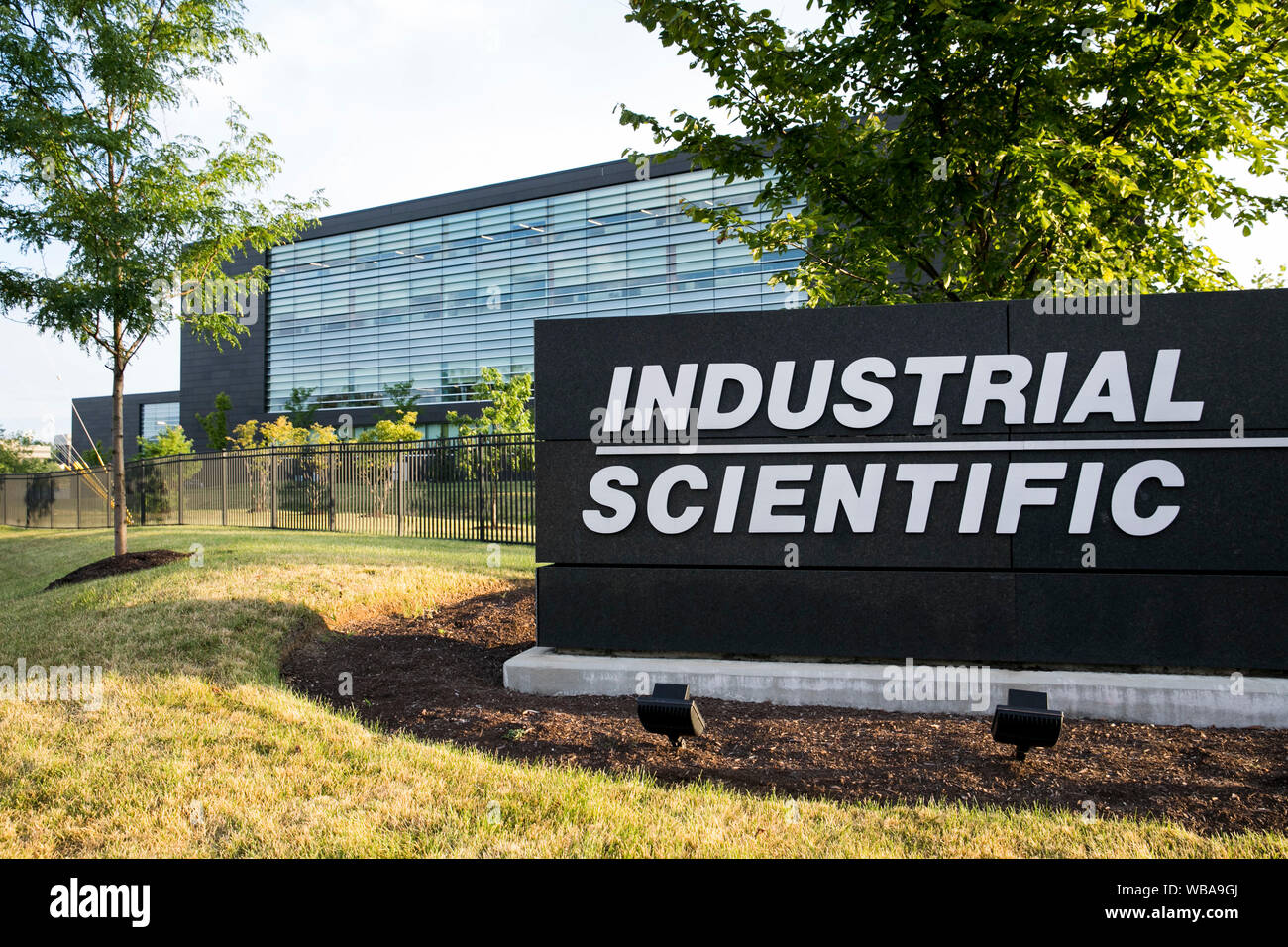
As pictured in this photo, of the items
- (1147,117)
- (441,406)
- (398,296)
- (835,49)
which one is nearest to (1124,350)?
(1147,117)

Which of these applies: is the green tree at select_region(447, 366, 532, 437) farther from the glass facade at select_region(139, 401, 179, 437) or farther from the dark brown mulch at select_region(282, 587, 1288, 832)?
the glass facade at select_region(139, 401, 179, 437)

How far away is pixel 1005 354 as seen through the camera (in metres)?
6.14

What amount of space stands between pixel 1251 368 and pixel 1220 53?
290 cm

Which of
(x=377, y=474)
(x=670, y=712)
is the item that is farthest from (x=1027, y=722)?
(x=377, y=474)

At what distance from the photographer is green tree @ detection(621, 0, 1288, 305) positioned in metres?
6.92

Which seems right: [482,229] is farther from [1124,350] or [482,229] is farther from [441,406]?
[1124,350]

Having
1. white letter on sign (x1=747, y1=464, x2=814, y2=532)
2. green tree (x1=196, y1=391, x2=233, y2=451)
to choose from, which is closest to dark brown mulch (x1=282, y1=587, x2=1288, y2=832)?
white letter on sign (x1=747, y1=464, x2=814, y2=532)

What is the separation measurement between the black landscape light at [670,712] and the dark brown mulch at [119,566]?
29.7 feet

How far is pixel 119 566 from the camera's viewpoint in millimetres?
11547

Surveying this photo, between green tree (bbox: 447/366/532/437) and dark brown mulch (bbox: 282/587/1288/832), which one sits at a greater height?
green tree (bbox: 447/366/532/437)

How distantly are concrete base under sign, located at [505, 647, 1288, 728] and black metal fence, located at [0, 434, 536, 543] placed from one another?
23.4ft

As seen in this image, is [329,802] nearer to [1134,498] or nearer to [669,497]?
[669,497]

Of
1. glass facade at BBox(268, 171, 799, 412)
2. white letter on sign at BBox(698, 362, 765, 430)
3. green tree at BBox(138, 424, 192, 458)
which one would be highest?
glass facade at BBox(268, 171, 799, 412)
